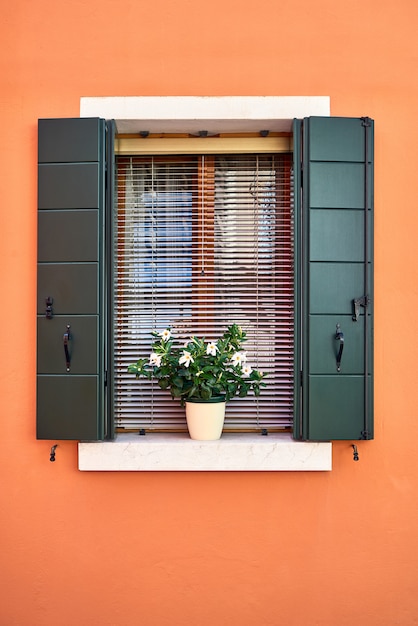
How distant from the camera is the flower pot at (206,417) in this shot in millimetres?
2574

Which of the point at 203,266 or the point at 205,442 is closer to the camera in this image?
the point at 205,442

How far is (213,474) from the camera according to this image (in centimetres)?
262

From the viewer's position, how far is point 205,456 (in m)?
2.57

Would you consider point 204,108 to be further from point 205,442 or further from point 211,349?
point 205,442

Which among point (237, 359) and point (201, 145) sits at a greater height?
point (201, 145)

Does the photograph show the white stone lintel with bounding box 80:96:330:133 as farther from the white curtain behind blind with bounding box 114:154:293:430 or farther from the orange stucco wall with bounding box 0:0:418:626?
the white curtain behind blind with bounding box 114:154:293:430

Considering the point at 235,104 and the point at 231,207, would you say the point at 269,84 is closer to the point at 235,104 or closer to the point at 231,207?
the point at 235,104
